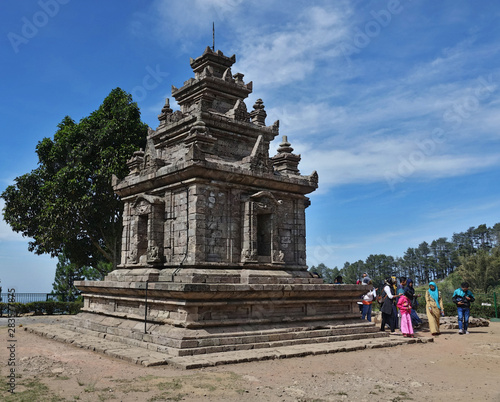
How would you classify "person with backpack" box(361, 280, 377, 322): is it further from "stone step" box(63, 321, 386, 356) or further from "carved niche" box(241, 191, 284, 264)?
"carved niche" box(241, 191, 284, 264)

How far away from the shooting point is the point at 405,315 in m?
13.5

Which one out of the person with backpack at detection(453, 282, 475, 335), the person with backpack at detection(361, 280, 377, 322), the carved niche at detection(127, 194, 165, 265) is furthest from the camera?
the person with backpack at detection(361, 280, 377, 322)

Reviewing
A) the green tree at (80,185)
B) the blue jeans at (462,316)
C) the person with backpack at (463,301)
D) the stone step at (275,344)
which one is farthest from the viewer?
the green tree at (80,185)

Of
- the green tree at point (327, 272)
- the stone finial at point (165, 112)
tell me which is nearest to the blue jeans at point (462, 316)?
the stone finial at point (165, 112)

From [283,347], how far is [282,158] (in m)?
6.92

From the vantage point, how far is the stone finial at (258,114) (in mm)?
16000

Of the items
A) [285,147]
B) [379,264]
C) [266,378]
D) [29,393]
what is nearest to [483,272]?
[379,264]

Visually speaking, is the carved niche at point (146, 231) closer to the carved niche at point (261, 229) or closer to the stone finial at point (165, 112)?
the carved niche at point (261, 229)

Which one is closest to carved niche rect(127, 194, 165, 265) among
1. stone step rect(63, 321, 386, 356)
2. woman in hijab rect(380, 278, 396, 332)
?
stone step rect(63, 321, 386, 356)

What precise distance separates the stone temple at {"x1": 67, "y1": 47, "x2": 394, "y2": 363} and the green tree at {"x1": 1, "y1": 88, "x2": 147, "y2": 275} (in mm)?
9253

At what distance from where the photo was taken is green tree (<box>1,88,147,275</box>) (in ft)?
78.0

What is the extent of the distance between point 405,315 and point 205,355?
23.3ft

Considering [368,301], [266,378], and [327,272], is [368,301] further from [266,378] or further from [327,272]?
[327,272]

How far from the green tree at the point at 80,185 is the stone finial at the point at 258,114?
10.3 metres
